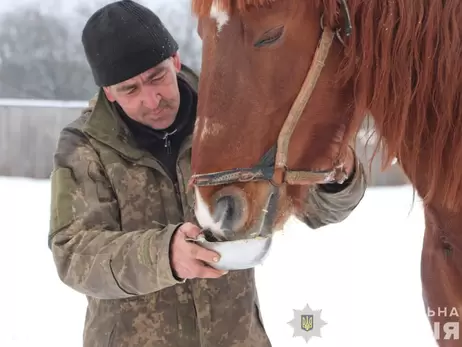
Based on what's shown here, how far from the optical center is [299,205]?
93cm

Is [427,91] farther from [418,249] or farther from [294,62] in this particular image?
[418,249]

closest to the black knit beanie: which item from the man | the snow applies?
the man

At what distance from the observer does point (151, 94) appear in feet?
3.42

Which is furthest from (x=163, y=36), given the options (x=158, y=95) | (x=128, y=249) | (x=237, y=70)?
(x=128, y=249)

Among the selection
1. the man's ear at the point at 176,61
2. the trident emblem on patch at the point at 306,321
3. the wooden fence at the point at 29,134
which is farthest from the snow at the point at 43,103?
the trident emblem on patch at the point at 306,321

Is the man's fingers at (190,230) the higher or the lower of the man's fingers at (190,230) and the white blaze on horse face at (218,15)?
the lower

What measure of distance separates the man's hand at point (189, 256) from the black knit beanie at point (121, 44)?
349 millimetres

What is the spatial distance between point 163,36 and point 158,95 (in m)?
0.12

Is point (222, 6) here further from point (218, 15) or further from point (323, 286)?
point (323, 286)

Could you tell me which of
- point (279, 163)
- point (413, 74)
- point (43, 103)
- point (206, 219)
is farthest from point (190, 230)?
point (43, 103)

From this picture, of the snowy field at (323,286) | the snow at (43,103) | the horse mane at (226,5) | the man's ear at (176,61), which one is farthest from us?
the snow at (43,103)

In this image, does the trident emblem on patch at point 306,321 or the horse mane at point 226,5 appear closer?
the horse mane at point 226,5

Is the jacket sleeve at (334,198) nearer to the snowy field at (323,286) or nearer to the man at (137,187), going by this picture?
the man at (137,187)

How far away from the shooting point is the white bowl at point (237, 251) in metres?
0.81
